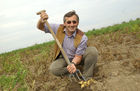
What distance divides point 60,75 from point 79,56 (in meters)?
0.63

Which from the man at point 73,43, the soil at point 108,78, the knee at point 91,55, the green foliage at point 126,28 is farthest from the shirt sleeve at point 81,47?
the green foliage at point 126,28

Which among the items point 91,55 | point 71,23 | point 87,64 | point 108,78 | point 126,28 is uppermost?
point 71,23

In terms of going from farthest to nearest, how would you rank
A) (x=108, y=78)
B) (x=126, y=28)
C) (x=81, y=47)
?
(x=126, y=28) → (x=81, y=47) → (x=108, y=78)

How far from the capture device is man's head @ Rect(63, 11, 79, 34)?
2854mm

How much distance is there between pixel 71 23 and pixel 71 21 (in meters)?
0.04

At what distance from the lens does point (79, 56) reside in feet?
9.55

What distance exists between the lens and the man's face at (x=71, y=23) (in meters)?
2.85

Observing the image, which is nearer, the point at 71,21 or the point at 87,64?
the point at 71,21

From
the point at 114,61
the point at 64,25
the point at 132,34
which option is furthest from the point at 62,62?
the point at 132,34

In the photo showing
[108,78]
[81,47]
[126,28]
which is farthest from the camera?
[126,28]

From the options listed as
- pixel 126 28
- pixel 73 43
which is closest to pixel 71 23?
pixel 73 43

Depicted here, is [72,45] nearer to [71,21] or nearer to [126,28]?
[71,21]

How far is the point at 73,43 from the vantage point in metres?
2.99

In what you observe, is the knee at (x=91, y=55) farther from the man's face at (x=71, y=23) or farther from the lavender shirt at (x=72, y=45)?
the man's face at (x=71, y=23)
